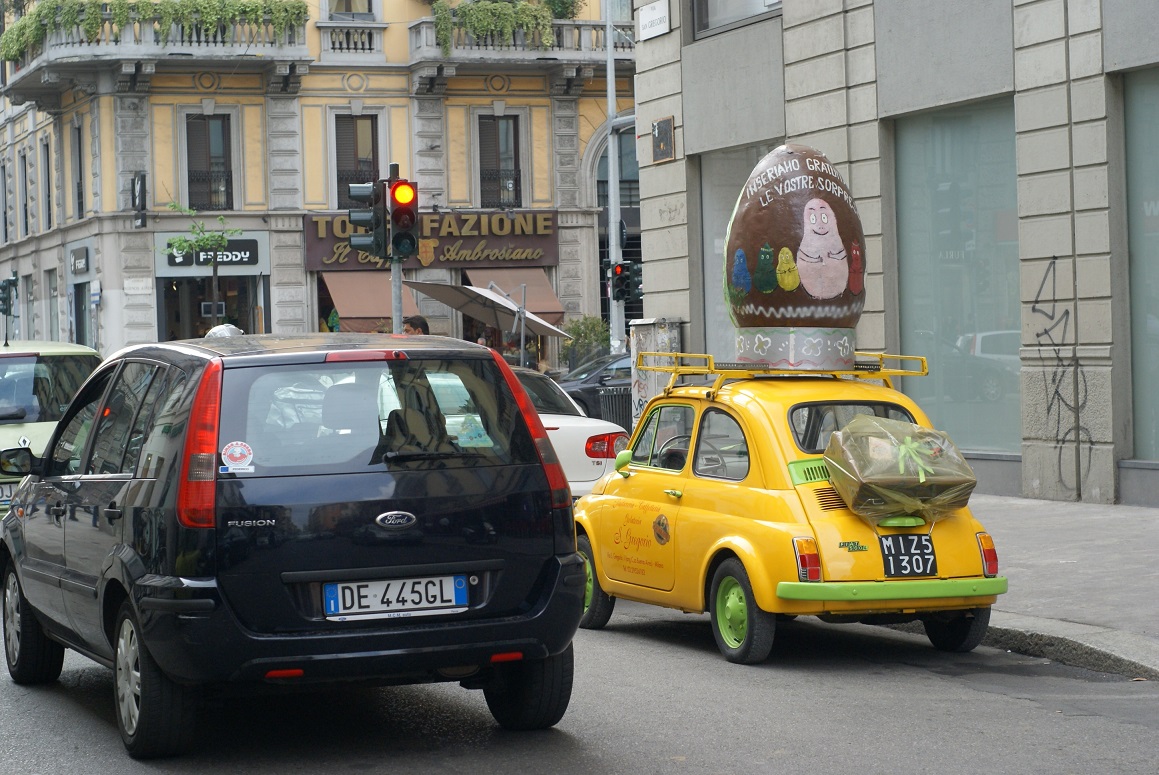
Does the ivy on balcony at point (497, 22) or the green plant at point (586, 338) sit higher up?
the ivy on balcony at point (497, 22)

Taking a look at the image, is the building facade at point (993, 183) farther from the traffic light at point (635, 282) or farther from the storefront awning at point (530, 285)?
the storefront awning at point (530, 285)

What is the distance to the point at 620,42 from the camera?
42.0 meters

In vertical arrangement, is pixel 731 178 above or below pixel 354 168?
below

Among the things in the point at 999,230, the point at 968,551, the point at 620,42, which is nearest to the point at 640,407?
the point at 999,230

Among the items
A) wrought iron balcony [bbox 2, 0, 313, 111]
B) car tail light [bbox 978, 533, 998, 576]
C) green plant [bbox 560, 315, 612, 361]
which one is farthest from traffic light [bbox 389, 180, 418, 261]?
wrought iron balcony [bbox 2, 0, 313, 111]

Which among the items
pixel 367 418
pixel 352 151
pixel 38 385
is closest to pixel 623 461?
pixel 367 418

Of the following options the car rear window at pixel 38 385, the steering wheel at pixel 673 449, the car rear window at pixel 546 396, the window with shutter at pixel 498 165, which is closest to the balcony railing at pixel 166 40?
the window with shutter at pixel 498 165

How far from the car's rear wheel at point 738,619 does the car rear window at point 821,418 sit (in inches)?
28.3

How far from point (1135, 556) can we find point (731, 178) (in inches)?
358

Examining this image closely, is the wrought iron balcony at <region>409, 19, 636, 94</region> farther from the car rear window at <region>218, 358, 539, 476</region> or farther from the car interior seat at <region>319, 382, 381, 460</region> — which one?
the car interior seat at <region>319, 382, 381, 460</region>

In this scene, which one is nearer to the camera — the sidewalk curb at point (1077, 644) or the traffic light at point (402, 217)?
the sidewalk curb at point (1077, 644)

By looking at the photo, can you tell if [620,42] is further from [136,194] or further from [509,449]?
[509,449]

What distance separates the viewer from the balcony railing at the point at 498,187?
41.2 metres

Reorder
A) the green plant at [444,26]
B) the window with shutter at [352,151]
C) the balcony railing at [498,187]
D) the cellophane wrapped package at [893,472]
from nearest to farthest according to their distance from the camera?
1. the cellophane wrapped package at [893,472]
2. the green plant at [444,26]
3. the window with shutter at [352,151]
4. the balcony railing at [498,187]
